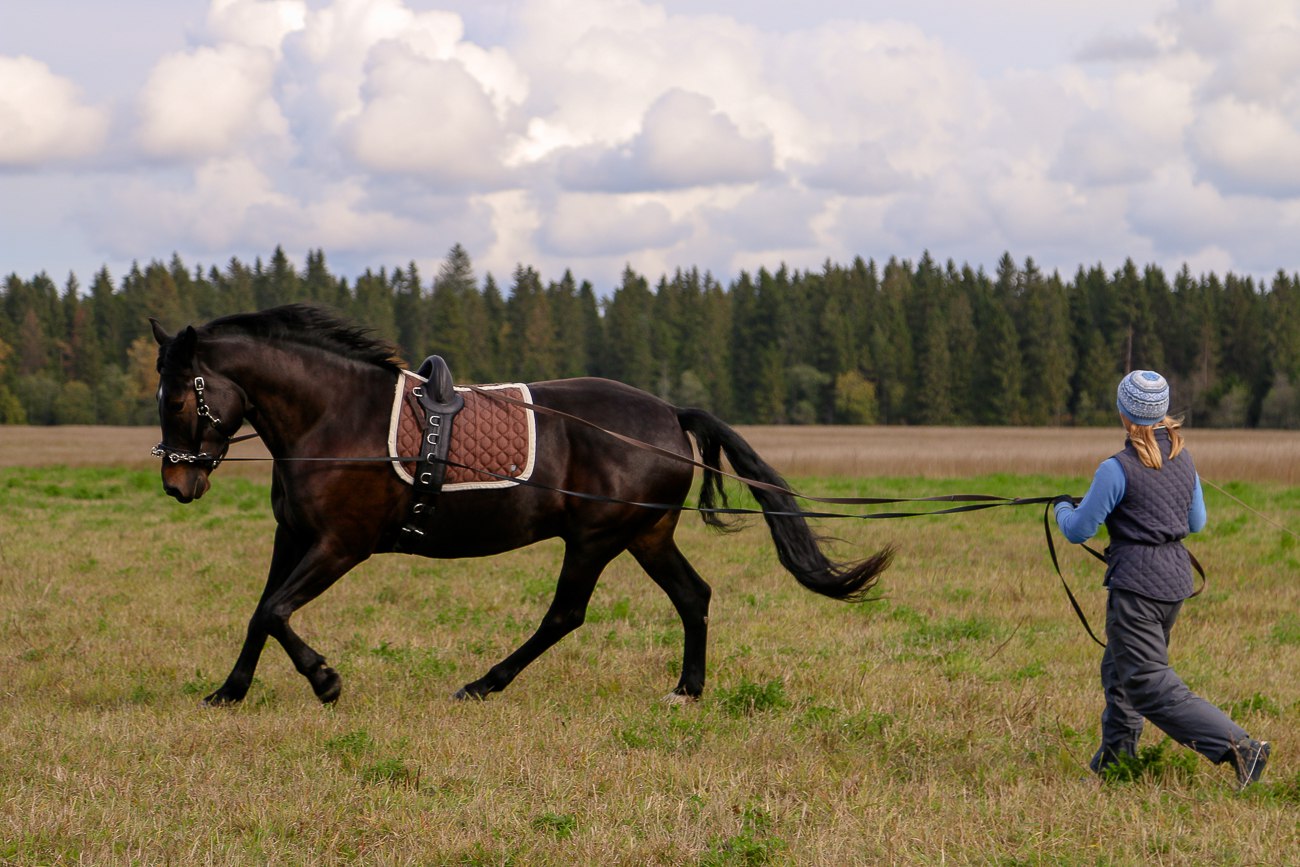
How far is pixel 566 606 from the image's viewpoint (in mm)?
7234

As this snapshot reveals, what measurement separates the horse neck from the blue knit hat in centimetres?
384

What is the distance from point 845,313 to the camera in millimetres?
102875

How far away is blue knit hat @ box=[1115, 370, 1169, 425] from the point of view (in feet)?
16.6

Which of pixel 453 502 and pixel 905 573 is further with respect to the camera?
pixel 905 573

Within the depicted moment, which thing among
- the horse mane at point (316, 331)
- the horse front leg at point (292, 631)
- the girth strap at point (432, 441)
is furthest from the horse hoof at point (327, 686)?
the horse mane at point (316, 331)

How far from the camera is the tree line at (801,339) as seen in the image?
85.3 m

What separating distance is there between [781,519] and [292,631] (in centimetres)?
289

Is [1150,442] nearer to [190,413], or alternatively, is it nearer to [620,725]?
[620,725]

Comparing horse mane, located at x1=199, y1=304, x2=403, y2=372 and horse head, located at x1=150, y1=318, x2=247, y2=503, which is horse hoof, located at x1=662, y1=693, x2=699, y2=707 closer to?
horse mane, located at x1=199, y1=304, x2=403, y2=372

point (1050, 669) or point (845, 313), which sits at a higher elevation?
point (845, 313)

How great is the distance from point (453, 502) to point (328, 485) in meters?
0.69

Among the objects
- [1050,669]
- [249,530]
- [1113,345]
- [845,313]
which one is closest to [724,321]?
[845,313]

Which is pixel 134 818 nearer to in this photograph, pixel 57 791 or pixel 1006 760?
pixel 57 791

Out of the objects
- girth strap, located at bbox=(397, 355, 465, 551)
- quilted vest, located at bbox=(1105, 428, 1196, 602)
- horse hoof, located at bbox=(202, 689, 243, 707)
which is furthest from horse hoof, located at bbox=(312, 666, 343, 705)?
quilted vest, located at bbox=(1105, 428, 1196, 602)
